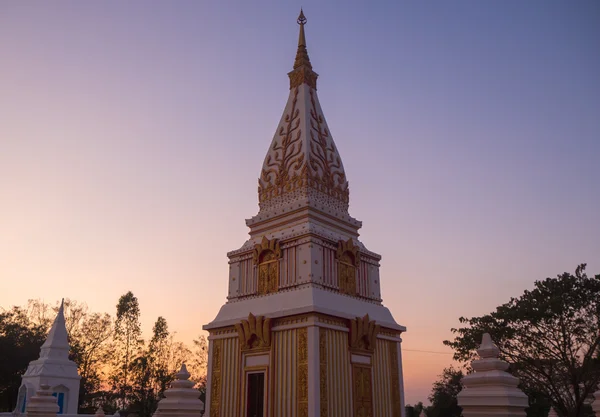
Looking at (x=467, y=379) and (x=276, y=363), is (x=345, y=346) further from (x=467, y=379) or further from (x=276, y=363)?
(x=467, y=379)

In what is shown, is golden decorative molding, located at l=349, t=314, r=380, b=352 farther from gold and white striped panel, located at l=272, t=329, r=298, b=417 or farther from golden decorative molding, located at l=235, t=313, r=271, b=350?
golden decorative molding, located at l=235, t=313, r=271, b=350

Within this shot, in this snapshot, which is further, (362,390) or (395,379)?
(395,379)

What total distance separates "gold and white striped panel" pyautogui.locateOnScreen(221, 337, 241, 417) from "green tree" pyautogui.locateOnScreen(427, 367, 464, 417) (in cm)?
2979

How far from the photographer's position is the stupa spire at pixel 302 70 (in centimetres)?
2236

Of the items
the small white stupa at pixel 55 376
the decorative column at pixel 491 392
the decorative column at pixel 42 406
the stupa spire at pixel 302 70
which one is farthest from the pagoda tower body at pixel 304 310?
the small white stupa at pixel 55 376

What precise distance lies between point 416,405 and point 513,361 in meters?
35.1

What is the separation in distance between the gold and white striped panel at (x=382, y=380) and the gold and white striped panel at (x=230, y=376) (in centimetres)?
450

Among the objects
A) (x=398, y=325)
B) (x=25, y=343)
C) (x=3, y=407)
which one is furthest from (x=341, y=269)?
(x=3, y=407)

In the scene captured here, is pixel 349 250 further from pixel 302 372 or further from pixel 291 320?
pixel 302 372

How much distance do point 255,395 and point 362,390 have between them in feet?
11.1

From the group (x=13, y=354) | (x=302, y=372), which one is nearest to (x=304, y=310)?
(x=302, y=372)

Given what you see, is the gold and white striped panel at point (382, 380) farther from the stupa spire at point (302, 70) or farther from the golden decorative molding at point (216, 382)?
the stupa spire at point (302, 70)

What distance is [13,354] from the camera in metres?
35.9

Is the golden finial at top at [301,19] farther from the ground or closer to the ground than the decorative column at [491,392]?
farther from the ground
